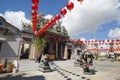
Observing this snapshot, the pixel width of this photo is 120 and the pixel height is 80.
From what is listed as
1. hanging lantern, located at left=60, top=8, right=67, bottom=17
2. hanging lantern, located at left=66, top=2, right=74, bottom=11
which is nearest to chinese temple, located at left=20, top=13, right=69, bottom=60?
hanging lantern, located at left=60, top=8, right=67, bottom=17

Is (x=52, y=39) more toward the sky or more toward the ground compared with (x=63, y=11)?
more toward the ground

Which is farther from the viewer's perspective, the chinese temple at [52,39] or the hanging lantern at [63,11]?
the chinese temple at [52,39]

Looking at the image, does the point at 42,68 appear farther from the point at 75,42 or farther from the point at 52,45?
the point at 75,42

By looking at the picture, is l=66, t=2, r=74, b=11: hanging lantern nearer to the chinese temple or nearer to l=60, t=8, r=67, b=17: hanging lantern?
l=60, t=8, r=67, b=17: hanging lantern

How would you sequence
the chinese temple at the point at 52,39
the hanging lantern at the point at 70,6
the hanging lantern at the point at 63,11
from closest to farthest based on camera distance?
the hanging lantern at the point at 70,6, the hanging lantern at the point at 63,11, the chinese temple at the point at 52,39

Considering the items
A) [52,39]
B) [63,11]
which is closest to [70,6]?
[63,11]

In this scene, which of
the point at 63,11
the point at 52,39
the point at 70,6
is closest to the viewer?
the point at 70,6

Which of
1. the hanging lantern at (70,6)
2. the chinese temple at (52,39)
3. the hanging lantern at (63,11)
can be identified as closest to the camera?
the hanging lantern at (70,6)

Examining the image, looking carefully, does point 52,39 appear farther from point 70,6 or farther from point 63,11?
point 70,6

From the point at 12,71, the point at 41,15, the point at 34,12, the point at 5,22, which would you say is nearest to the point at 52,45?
the point at 41,15

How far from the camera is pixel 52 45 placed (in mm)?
22266

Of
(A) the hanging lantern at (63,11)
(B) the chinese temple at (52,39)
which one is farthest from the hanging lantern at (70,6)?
(B) the chinese temple at (52,39)

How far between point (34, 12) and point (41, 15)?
18.0m

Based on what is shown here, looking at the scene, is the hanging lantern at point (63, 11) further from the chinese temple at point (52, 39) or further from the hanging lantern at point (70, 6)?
the chinese temple at point (52, 39)
